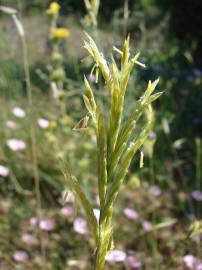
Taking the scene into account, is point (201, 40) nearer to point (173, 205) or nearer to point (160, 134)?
point (160, 134)

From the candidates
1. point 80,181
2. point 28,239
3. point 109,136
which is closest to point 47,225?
point 28,239

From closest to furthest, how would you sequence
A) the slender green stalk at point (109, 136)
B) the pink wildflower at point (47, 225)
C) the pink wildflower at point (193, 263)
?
the slender green stalk at point (109, 136), the pink wildflower at point (193, 263), the pink wildflower at point (47, 225)

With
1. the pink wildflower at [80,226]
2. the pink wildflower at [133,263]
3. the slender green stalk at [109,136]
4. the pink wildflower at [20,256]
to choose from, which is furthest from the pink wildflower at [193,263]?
the slender green stalk at [109,136]

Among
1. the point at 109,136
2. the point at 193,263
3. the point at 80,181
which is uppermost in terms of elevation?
the point at 109,136

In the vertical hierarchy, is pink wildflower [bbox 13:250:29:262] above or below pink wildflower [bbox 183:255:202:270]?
below

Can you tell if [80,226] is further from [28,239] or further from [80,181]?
[80,181]

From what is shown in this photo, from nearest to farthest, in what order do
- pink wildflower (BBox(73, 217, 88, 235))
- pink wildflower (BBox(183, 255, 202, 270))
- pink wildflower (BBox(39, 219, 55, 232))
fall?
1. pink wildflower (BBox(183, 255, 202, 270))
2. pink wildflower (BBox(73, 217, 88, 235))
3. pink wildflower (BBox(39, 219, 55, 232))

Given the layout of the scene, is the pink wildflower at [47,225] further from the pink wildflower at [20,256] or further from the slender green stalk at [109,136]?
the slender green stalk at [109,136]

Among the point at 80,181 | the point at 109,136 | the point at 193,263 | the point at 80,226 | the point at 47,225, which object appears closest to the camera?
the point at 109,136

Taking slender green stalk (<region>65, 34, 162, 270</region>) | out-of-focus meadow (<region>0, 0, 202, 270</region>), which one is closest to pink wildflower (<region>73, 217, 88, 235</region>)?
out-of-focus meadow (<region>0, 0, 202, 270</region>)

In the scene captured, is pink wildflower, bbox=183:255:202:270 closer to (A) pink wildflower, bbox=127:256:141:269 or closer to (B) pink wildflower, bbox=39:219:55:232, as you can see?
(A) pink wildflower, bbox=127:256:141:269

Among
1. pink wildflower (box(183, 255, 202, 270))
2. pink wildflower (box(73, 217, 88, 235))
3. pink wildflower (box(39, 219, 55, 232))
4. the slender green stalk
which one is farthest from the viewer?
pink wildflower (box(39, 219, 55, 232))

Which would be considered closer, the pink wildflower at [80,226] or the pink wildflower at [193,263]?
the pink wildflower at [193,263]

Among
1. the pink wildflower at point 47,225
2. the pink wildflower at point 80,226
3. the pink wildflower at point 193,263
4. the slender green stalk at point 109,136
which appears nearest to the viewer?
the slender green stalk at point 109,136
